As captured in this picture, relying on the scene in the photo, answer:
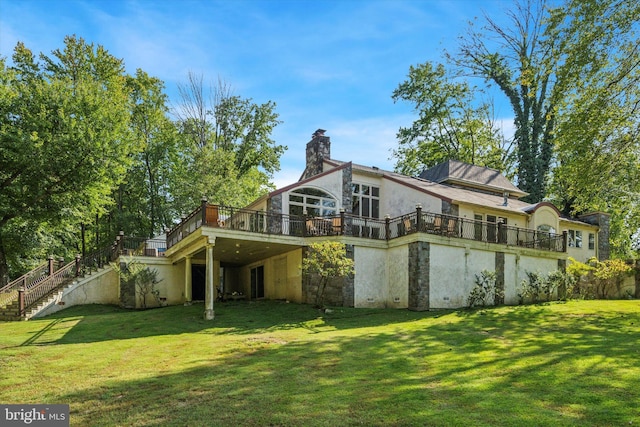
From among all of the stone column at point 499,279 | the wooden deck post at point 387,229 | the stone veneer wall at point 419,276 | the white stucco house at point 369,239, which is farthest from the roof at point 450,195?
the stone veneer wall at point 419,276

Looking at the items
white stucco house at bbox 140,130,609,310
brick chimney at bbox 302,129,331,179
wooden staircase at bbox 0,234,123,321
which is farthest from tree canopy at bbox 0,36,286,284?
brick chimney at bbox 302,129,331,179

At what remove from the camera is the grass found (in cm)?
634

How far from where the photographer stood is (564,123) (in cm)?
1838

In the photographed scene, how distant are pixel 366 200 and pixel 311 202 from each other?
382 centimetres

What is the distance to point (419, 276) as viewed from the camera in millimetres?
18141

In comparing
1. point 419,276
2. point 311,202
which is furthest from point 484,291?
point 311,202

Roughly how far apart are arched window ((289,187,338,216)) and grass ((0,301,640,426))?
6.70 meters

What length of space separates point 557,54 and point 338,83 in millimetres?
10111

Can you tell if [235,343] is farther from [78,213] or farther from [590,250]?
[590,250]

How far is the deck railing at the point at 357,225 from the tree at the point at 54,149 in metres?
5.98

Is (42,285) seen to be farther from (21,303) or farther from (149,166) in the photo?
(149,166)

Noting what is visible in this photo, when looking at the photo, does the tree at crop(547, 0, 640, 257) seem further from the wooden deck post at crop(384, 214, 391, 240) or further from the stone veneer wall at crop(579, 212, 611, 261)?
the stone veneer wall at crop(579, 212, 611, 261)

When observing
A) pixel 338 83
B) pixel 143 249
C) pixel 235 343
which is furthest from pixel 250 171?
pixel 235 343

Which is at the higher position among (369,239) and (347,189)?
(347,189)
